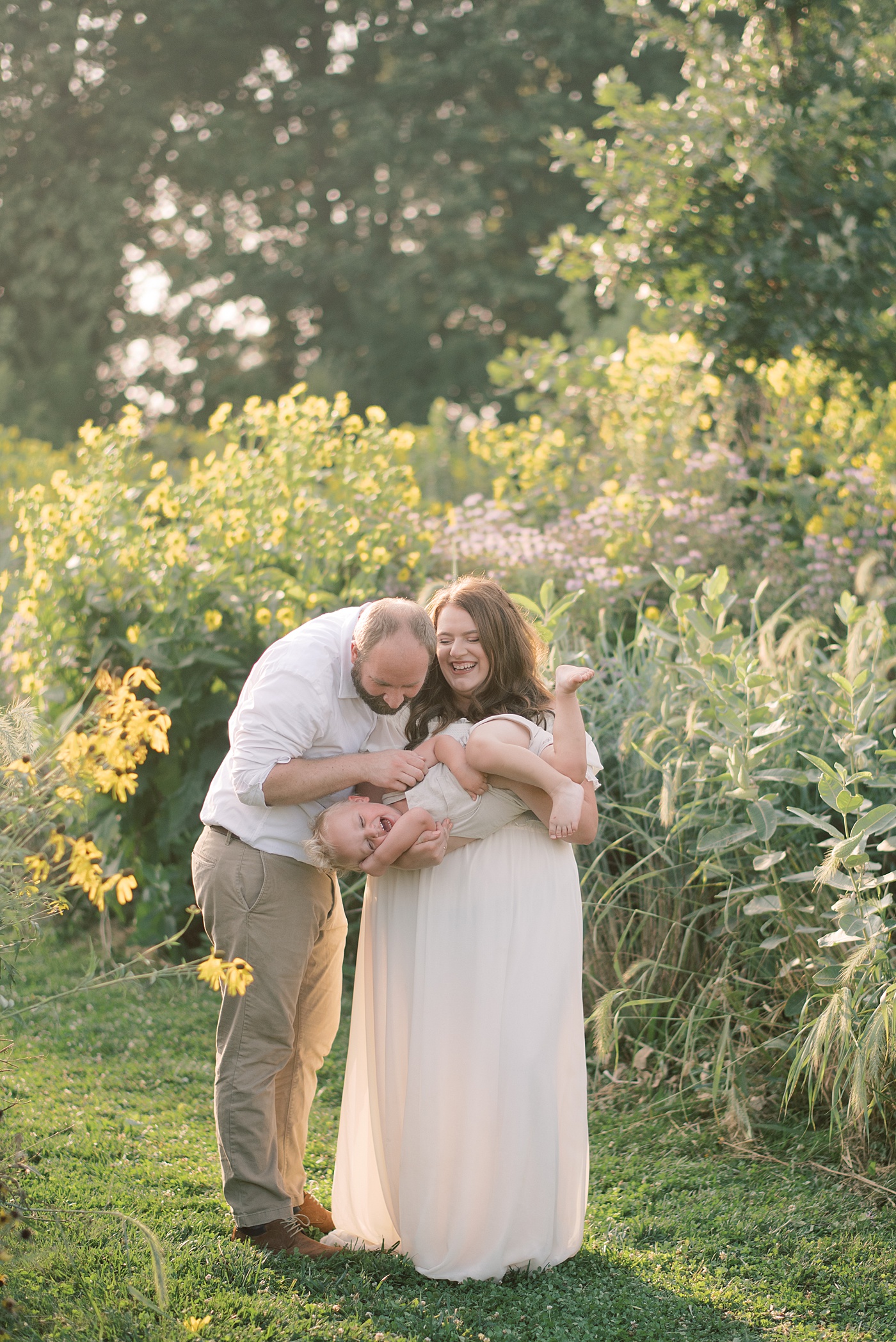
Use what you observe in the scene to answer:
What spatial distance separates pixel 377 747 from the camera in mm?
3039

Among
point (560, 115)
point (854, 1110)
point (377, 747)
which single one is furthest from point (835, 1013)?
point (560, 115)

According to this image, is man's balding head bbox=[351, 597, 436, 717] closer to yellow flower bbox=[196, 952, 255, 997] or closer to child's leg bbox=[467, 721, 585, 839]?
child's leg bbox=[467, 721, 585, 839]

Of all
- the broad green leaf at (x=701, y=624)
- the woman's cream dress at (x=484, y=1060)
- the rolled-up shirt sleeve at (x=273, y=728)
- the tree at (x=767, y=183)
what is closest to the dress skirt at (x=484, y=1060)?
the woman's cream dress at (x=484, y=1060)

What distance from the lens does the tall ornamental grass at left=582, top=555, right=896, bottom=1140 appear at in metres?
3.37

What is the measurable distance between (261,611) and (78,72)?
59.8 ft

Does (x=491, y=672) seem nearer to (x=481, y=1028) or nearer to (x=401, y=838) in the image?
(x=401, y=838)

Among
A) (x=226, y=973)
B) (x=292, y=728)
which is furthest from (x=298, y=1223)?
(x=292, y=728)

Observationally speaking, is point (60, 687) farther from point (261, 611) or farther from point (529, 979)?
point (529, 979)

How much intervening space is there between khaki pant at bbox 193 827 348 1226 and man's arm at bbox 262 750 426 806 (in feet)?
0.67

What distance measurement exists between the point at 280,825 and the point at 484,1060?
0.74 meters

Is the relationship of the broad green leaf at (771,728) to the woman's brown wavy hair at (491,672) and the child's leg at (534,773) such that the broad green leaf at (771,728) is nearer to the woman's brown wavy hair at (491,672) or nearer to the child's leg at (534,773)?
the woman's brown wavy hair at (491,672)

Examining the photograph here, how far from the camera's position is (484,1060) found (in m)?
2.86

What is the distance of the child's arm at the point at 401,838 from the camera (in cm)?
281

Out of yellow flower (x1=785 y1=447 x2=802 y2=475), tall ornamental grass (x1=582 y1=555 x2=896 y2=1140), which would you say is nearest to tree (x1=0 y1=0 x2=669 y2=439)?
yellow flower (x1=785 y1=447 x2=802 y2=475)
